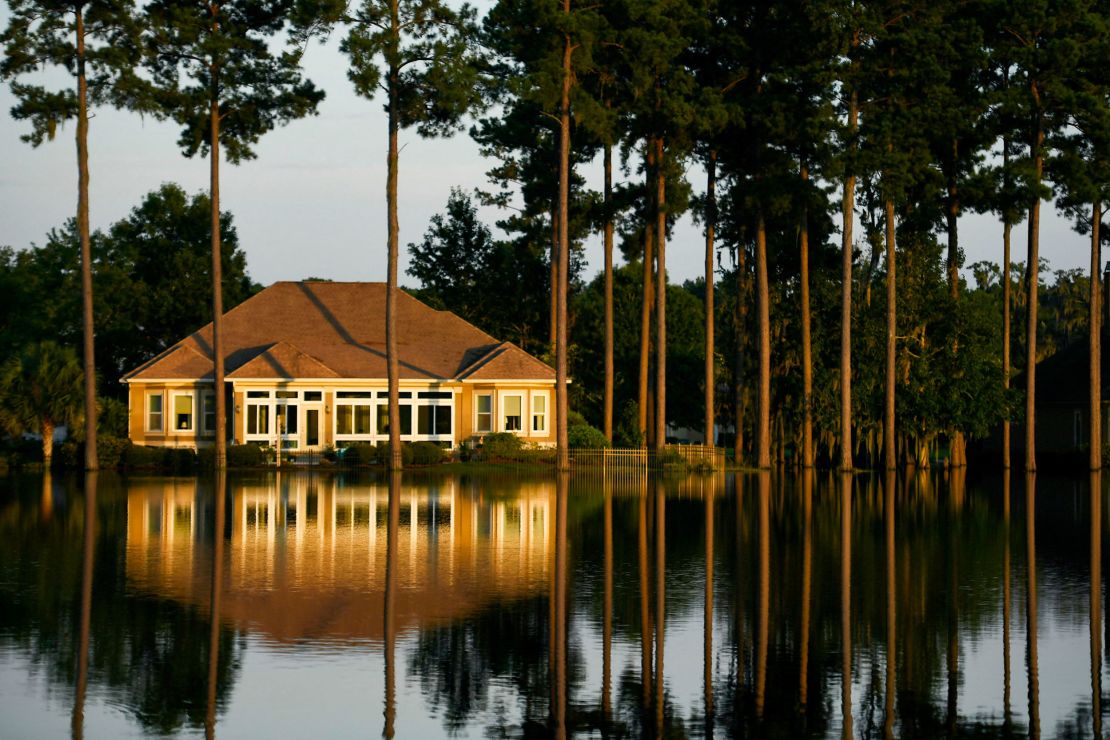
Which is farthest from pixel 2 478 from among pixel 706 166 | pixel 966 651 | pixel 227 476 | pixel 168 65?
pixel 966 651

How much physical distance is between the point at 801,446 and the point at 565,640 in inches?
1898

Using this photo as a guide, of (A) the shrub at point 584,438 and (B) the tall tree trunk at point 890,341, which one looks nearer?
(B) the tall tree trunk at point 890,341

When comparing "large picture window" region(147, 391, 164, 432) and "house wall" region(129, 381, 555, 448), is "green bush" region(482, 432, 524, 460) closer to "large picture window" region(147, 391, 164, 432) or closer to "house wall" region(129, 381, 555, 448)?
"house wall" region(129, 381, 555, 448)

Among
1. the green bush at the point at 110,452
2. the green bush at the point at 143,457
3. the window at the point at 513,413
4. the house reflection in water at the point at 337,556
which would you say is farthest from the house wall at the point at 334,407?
the house reflection in water at the point at 337,556

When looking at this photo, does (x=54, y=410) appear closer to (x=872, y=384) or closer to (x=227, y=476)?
(x=227, y=476)

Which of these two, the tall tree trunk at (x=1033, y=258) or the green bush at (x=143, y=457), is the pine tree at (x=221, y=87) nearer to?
the green bush at (x=143, y=457)

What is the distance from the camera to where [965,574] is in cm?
2162

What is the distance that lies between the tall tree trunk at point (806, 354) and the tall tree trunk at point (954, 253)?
20.1 feet

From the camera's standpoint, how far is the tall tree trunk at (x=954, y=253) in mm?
61250

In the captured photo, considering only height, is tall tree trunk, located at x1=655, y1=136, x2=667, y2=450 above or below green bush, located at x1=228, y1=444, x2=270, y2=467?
above

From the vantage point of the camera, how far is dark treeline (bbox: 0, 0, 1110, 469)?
5256cm

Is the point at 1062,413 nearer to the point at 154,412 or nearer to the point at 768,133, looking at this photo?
the point at 768,133

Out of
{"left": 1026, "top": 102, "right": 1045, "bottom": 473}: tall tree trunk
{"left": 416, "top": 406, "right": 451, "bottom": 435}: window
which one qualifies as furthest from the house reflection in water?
{"left": 1026, "top": 102, "right": 1045, "bottom": 473}: tall tree trunk

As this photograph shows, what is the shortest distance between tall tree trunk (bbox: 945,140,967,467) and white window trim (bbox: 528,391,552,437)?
1663 centimetres
